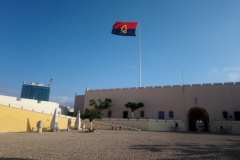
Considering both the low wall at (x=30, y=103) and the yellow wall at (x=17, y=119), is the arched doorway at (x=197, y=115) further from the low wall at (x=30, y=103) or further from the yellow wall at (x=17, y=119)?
the yellow wall at (x=17, y=119)

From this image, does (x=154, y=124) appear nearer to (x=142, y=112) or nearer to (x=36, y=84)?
(x=142, y=112)

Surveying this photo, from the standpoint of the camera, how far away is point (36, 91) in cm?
8219

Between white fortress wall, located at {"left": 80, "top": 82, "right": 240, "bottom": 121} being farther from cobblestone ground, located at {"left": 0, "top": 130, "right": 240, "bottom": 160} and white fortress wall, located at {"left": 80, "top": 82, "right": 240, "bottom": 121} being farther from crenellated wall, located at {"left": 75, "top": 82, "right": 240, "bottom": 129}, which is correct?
cobblestone ground, located at {"left": 0, "top": 130, "right": 240, "bottom": 160}

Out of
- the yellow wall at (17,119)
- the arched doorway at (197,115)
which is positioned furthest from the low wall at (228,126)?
the yellow wall at (17,119)

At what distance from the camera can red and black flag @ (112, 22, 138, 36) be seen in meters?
24.8

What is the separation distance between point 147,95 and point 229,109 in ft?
40.3

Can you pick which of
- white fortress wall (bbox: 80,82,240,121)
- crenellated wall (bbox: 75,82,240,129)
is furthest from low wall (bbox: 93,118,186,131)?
white fortress wall (bbox: 80,82,240,121)

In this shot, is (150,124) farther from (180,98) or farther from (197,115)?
(197,115)

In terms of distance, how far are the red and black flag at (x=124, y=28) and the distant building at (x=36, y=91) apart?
64564 mm

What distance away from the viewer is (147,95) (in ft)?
103

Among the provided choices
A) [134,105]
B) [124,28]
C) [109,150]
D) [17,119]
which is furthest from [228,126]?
[17,119]

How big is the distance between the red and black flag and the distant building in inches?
2542

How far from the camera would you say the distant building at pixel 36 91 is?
79.4 m

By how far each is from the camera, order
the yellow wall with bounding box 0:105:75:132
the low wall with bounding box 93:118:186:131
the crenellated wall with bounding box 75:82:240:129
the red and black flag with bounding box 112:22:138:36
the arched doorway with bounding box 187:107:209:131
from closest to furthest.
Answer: the yellow wall with bounding box 0:105:75:132, the low wall with bounding box 93:118:186:131, the red and black flag with bounding box 112:22:138:36, the crenellated wall with bounding box 75:82:240:129, the arched doorway with bounding box 187:107:209:131
